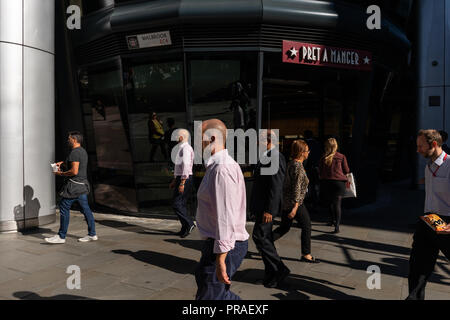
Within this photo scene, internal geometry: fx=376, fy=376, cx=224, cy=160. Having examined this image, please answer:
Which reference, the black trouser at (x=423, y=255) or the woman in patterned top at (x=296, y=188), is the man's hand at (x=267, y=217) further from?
the black trouser at (x=423, y=255)

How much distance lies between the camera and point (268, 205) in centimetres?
416

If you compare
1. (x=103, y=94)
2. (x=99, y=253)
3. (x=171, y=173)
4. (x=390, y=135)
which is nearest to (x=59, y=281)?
(x=99, y=253)

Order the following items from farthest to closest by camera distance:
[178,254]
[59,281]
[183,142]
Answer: [183,142], [178,254], [59,281]

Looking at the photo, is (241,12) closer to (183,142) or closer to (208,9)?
(208,9)

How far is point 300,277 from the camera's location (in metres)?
4.58

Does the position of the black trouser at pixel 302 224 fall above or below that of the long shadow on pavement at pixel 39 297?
above

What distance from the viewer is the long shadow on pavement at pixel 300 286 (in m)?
4.01

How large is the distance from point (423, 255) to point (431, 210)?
1.43 feet

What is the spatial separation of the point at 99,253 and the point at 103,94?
14.9 ft

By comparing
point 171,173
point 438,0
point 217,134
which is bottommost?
point 171,173

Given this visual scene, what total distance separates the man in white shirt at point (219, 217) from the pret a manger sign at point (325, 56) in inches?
223

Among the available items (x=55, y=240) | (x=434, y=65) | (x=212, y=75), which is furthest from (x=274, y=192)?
(x=434, y=65)

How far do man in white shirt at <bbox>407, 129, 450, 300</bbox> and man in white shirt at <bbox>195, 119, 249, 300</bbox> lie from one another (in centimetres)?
191

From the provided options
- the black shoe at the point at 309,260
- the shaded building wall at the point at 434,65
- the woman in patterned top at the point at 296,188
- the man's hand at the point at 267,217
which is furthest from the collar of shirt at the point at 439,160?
the shaded building wall at the point at 434,65
